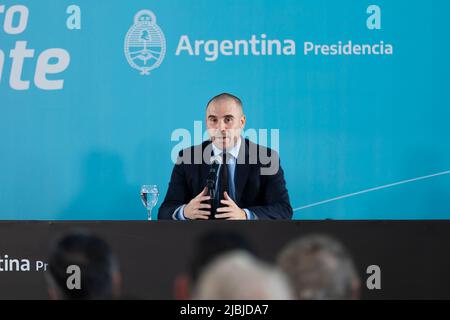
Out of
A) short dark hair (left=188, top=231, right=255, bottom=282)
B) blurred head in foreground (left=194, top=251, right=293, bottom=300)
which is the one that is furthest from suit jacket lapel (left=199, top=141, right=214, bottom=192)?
blurred head in foreground (left=194, top=251, right=293, bottom=300)

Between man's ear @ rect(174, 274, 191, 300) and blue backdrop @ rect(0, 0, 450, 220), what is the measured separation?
66.4 inches

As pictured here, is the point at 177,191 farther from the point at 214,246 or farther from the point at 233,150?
the point at 214,246

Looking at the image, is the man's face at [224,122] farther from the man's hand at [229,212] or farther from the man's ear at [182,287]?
the man's ear at [182,287]

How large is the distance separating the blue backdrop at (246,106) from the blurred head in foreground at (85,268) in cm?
159

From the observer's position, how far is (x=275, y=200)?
3.73 m

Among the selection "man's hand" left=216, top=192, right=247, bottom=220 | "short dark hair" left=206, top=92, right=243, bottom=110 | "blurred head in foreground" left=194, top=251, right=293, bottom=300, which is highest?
"short dark hair" left=206, top=92, right=243, bottom=110

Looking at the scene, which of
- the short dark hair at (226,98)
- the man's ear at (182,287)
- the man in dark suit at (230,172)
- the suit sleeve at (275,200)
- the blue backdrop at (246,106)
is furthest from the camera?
the blue backdrop at (246,106)

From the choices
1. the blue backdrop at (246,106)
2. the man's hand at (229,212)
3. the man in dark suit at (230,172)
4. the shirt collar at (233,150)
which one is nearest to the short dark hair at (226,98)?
the man in dark suit at (230,172)

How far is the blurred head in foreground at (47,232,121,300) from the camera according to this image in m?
2.46

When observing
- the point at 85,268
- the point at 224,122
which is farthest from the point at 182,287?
the point at 224,122

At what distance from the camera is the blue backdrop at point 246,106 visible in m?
4.19

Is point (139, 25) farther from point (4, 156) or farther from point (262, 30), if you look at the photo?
point (4, 156)

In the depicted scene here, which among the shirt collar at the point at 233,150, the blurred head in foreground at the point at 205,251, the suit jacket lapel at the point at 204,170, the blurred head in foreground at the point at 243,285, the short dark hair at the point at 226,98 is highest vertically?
the short dark hair at the point at 226,98

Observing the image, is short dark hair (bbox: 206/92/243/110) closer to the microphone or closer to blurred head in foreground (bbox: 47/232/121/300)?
the microphone
